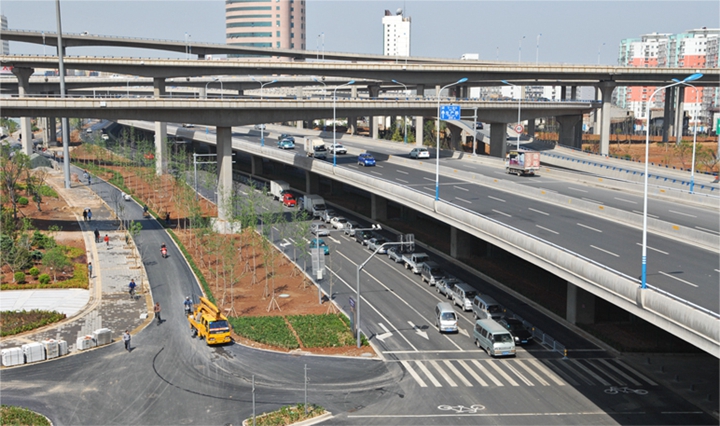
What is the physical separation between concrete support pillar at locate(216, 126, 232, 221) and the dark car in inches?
1481

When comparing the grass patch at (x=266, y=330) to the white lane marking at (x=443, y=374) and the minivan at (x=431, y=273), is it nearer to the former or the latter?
the white lane marking at (x=443, y=374)

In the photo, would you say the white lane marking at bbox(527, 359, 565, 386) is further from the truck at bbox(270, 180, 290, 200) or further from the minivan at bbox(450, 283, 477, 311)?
the truck at bbox(270, 180, 290, 200)

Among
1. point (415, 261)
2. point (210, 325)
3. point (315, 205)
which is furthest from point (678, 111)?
point (210, 325)

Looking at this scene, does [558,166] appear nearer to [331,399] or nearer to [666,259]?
[666,259]

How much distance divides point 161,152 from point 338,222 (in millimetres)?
42047

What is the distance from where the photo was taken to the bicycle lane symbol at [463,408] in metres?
34.4

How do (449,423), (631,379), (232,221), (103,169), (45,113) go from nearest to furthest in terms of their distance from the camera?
(449,423), (631,379), (45,113), (232,221), (103,169)

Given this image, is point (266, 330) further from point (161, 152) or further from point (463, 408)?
point (161, 152)

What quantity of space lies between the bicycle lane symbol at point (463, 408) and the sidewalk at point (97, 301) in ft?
71.9

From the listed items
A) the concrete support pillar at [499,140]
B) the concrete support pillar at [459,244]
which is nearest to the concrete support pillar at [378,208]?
the concrete support pillar at [459,244]

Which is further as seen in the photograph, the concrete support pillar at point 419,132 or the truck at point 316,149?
the concrete support pillar at point 419,132

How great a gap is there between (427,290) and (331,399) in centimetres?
2084

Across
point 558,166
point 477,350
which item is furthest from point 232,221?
point 558,166

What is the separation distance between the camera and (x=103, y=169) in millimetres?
118188
